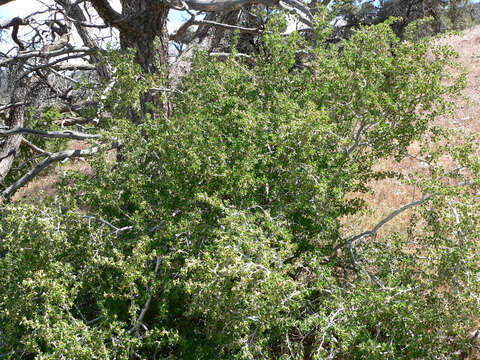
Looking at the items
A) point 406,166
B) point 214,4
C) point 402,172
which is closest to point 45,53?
point 214,4

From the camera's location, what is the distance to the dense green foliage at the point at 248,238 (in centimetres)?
319

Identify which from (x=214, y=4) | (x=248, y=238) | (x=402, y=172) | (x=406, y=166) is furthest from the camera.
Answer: (x=406, y=166)

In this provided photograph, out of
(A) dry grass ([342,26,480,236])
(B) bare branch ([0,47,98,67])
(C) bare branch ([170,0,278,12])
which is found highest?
(C) bare branch ([170,0,278,12])

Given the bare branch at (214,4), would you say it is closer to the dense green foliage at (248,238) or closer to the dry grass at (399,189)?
the dense green foliage at (248,238)

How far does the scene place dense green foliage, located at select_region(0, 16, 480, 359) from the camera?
319 cm

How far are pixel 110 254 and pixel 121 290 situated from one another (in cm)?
45

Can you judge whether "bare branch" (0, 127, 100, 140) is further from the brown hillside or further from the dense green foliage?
the dense green foliage

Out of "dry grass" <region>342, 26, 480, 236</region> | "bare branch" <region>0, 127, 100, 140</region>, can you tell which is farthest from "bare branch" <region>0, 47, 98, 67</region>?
"dry grass" <region>342, 26, 480, 236</region>

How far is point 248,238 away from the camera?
3107mm

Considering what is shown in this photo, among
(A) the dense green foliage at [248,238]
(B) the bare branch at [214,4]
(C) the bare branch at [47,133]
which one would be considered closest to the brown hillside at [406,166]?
(C) the bare branch at [47,133]

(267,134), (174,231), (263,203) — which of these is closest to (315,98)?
(267,134)

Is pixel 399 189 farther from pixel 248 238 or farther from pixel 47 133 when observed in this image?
pixel 47 133

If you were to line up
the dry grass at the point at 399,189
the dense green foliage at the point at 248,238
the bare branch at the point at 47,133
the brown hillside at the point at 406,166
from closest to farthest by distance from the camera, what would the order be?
the dense green foliage at the point at 248,238
the bare branch at the point at 47,133
the dry grass at the point at 399,189
the brown hillside at the point at 406,166

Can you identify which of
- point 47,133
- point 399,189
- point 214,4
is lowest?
point 399,189
